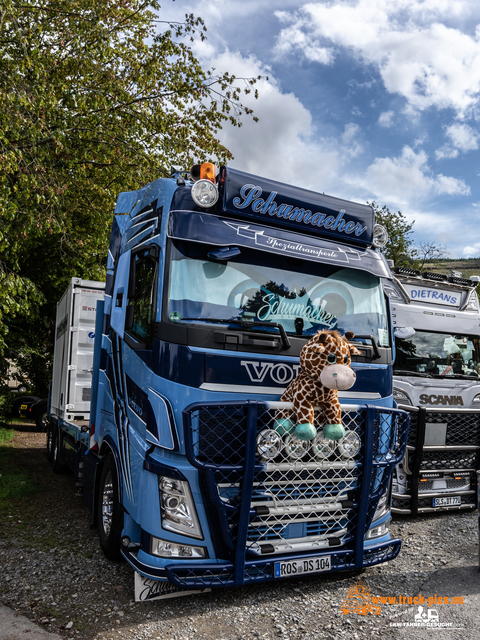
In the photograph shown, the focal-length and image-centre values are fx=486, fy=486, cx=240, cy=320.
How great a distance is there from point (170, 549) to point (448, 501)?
4.55 meters

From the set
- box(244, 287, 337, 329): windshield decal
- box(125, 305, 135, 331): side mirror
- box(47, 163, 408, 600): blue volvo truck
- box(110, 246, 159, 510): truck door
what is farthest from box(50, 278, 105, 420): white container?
box(244, 287, 337, 329): windshield decal

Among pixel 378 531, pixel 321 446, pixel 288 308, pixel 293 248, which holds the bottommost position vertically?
pixel 378 531

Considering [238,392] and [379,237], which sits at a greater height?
[379,237]

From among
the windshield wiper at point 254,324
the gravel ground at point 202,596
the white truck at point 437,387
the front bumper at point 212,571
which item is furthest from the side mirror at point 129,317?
the white truck at point 437,387

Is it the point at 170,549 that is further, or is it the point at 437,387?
the point at 437,387

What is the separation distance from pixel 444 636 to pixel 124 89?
12.7m

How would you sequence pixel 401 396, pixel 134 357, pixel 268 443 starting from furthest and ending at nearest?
pixel 401 396, pixel 134 357, pixel 268 443

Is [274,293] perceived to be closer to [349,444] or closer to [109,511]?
[349,444]

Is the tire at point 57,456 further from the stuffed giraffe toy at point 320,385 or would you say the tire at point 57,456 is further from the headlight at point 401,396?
the stuffed giraffe toy at point 320,385

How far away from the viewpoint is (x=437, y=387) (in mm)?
6809

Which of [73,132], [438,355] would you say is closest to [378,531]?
[438,355]

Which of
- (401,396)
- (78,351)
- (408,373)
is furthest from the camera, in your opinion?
(78,351)

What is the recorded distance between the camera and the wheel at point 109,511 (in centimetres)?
435

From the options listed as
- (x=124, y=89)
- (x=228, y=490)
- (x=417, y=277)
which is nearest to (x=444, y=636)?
(x=228, y=490)
